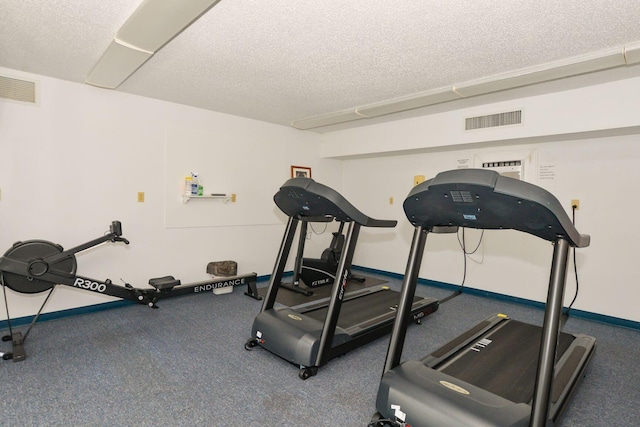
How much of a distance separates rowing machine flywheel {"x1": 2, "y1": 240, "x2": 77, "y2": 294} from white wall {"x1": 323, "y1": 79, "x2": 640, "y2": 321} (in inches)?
160

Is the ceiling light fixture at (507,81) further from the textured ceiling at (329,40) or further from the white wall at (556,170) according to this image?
the white wall at (556,170)

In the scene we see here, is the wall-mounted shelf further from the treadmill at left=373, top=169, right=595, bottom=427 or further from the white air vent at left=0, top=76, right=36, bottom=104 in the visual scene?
the treadmill at left=373, top=169, right=595, bottom=427

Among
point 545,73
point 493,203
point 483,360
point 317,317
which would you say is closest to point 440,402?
point 483,360

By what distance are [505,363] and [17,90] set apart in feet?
15.7

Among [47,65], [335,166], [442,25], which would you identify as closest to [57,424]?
[47,65]

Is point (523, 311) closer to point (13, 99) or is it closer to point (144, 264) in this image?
point (144, 264)

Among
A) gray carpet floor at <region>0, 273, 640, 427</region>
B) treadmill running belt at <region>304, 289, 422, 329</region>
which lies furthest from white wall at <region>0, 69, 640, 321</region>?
treadmill running belt at <region>304, 289, 422, 329</region>

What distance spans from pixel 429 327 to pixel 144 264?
333cm

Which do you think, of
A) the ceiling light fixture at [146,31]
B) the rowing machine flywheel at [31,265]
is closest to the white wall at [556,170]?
the ceiling light fixture at [146,31]

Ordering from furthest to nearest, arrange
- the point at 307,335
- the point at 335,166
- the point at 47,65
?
the point at 335,166, the point at 47,65, the point at 307,335

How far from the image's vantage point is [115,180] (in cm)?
380

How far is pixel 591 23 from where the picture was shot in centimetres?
217

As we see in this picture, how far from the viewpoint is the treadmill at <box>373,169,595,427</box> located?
1.61 meters

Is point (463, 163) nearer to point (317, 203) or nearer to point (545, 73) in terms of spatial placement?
point (545, 73)
